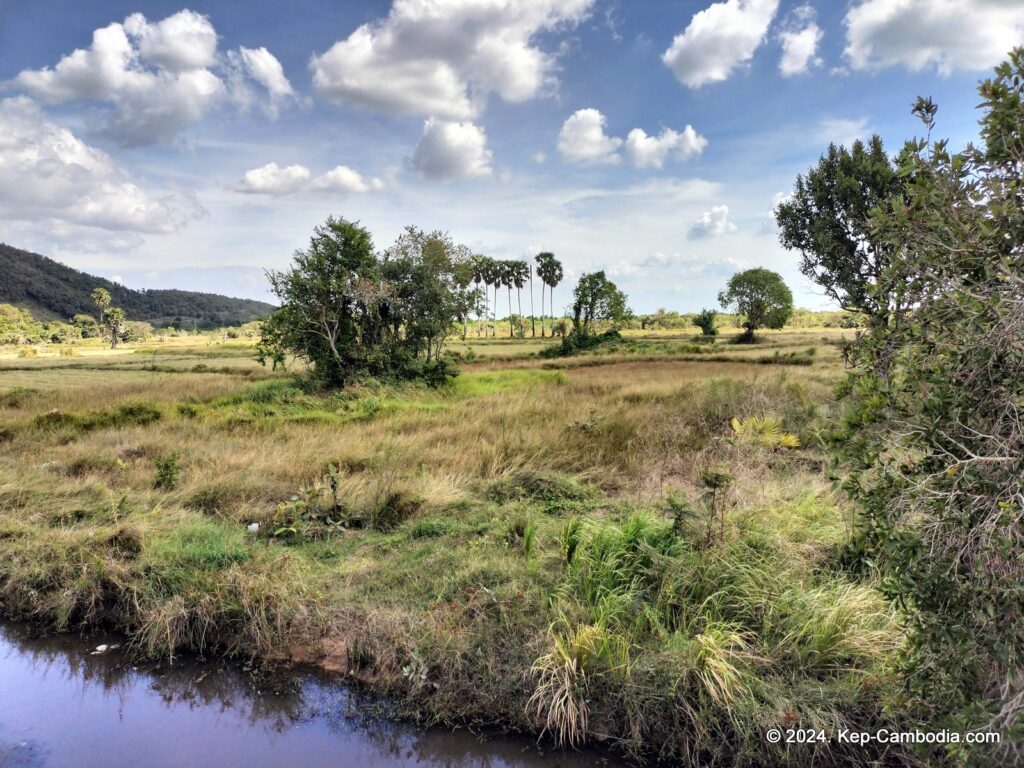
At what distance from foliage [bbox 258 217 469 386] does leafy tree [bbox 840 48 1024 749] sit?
71.3ft

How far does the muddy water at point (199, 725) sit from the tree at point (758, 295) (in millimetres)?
62837

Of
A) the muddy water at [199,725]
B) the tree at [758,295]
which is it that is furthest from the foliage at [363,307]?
the tree at [758,295]

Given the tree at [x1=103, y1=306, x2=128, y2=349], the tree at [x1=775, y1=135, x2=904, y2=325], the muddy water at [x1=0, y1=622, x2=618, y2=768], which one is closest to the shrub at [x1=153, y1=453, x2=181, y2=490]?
the muddy water at [x1=0, y1=622, x2=618, y2=768]

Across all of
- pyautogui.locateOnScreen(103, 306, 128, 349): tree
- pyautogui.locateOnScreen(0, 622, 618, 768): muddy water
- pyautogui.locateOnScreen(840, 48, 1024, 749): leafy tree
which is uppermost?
pyautogui.locateOnScreen(103, 306, 128, 349): tree

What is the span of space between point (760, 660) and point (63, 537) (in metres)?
8.26

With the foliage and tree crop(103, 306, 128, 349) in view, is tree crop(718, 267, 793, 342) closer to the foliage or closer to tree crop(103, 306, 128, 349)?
the foliage

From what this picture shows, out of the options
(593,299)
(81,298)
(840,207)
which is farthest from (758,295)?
(81,298)

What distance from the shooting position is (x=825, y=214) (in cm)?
2420

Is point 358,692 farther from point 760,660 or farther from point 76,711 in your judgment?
point 760,660

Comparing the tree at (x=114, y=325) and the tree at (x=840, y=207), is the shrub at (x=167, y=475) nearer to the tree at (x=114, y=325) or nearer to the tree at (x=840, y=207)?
the tree at (x=840, y=207)

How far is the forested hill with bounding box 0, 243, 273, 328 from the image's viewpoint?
119188mm

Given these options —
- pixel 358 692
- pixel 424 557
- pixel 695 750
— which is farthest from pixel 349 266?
pixel 695 750

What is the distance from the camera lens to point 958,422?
266 centimetres

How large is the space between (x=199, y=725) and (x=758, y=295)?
223ft
